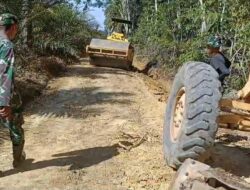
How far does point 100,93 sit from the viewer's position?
1317cm

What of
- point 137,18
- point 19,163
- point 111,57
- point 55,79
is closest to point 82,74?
point 55,79

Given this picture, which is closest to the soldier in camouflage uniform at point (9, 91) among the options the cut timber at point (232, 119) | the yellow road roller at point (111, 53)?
the cut timber at point (232, 119)

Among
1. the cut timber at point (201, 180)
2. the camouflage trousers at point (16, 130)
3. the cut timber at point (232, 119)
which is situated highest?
the cut timber at point (232, 119)

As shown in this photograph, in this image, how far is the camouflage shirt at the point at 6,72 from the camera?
17.5ft

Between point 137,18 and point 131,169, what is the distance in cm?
4712

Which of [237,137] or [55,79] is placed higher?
[237,137]

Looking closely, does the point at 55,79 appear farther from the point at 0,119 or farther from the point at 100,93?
the point at 0,119

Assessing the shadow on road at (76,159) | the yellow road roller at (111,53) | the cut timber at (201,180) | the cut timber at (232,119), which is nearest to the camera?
the cut timber at (201,180)

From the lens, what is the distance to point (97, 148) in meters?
6.84

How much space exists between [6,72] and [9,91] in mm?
215

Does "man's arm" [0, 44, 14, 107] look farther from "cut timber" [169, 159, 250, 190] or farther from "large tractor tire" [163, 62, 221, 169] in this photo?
"cut timber" [169, 159, 250, 190]

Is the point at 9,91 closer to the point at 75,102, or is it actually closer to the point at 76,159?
the point at 76,159

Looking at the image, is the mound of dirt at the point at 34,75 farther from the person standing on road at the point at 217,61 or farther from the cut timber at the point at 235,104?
the cut timber at the point at 235,104

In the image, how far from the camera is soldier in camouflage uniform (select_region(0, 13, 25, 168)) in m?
5.36
